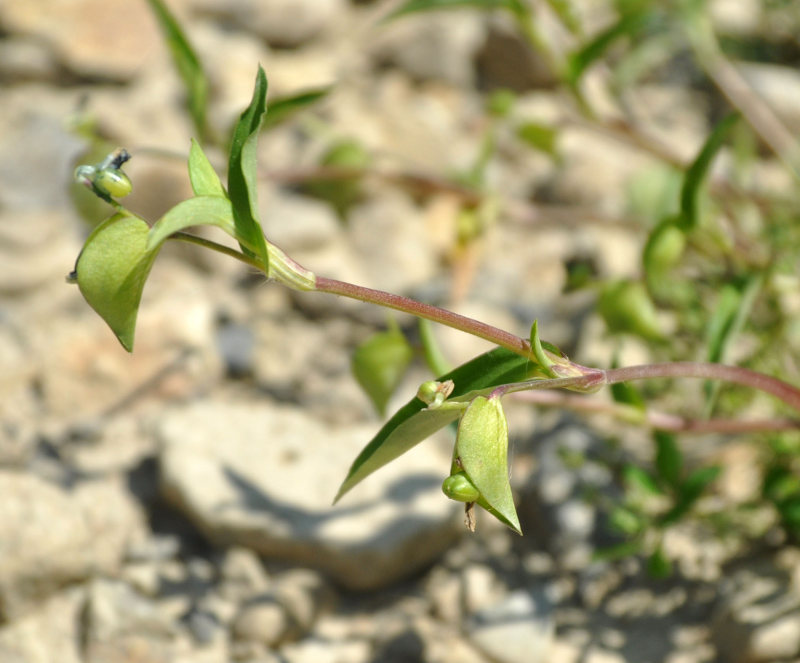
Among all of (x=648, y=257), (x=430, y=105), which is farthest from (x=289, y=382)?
(x=430, y=105)

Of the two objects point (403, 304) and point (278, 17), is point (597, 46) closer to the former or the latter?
point (403, 304)

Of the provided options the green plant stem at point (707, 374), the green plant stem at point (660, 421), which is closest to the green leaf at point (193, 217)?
the green plant stem at point (707, 374)

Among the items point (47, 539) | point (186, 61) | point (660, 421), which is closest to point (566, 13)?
point (186, 61)

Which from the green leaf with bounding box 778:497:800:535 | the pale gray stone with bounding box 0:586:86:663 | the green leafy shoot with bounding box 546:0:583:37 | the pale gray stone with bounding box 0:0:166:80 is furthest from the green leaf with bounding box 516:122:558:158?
the pale gray stone with bounding box 0:586:86:663

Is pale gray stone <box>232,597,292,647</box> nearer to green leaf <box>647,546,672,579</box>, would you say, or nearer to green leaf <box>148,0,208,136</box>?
green leaf <box>647,546,672,579</box>

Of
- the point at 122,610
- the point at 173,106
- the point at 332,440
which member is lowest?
the point at 122,610

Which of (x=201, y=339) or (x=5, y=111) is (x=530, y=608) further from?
(x=5, y=111)
